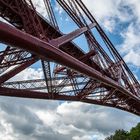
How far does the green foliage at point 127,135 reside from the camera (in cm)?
9005

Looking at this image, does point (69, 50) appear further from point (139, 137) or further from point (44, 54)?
point (139, 137)

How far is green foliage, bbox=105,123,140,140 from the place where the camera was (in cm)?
9005

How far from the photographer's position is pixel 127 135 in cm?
10394

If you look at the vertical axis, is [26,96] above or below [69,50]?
below

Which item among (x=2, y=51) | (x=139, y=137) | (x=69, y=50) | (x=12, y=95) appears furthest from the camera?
(x=139, y=137)

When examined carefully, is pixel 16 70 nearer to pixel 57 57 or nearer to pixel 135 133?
pixel 57 57

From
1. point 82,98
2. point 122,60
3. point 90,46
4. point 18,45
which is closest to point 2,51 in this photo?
point 90,46

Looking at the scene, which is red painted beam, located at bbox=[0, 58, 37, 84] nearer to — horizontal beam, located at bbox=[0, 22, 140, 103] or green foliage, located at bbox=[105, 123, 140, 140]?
horizontal beam, located at bbox=[0, 22, 140, 103]

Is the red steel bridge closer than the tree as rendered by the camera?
Yes

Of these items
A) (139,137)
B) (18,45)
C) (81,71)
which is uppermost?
(139,137)

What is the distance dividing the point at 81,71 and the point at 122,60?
16.0 m

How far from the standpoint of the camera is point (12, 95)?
23.2 metres

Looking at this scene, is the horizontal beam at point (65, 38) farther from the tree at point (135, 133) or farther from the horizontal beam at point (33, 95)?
the tree at point (135, 133)

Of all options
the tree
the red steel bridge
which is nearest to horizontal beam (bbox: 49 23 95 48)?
the red steel bridge
